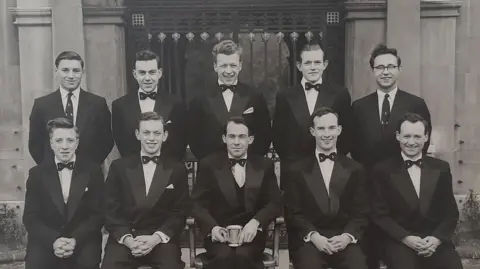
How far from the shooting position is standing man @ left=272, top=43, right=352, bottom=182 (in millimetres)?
3465

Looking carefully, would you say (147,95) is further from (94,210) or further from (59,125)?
(94,210)

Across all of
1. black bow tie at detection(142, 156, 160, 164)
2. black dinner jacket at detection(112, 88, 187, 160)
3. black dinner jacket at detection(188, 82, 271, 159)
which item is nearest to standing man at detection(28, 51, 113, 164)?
black dinner jacket at detection(112, 88, 187, 160)

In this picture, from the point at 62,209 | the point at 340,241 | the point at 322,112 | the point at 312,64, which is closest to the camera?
the point at 340,241

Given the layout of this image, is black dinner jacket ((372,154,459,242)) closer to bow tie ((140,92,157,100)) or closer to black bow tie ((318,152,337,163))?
black bow tie ((318,152,337,163))

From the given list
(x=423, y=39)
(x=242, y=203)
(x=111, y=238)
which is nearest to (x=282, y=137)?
(x=242, y=203)

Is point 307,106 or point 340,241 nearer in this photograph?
point 340,241

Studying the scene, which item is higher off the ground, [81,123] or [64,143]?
[81,123]

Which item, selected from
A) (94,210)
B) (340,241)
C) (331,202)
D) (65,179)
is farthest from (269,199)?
(65,179)

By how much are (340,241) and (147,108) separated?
1.40 m

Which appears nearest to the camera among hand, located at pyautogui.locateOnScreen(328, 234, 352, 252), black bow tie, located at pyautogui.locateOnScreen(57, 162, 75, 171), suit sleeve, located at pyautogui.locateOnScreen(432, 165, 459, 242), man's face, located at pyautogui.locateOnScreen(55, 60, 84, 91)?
hand, located at pyautogui.locateOnScreen(328, 234, 352, 252)

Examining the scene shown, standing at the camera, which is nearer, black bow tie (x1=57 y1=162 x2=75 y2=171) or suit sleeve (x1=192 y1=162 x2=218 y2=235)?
suit sleeve (x1=192 y1=162 x2=218 y2=235)

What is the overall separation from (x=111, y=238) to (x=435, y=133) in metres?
2.52

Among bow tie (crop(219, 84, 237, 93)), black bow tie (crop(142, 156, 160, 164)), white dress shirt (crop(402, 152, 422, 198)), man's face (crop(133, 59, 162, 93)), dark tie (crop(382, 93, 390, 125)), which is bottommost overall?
white dress shirt (crop(402, 152, 422, 198))

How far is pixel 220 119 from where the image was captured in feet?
11.4
